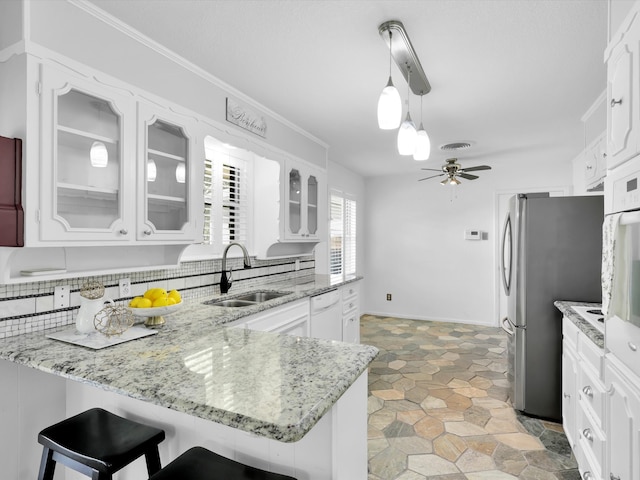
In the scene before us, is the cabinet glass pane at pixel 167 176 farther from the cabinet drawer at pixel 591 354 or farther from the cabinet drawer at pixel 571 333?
the cabinet drawer at pixel 571 333

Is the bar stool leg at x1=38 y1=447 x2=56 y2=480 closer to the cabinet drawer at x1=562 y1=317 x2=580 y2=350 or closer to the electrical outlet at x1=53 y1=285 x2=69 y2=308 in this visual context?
the electrical outlet at x1=53 y1=285 x2=69 y2=308

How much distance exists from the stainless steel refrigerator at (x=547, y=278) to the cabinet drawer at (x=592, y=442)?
2.48 feet

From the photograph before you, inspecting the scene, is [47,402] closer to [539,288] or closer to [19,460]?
[19,460]

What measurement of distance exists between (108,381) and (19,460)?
40.0 inches

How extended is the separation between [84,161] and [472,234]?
521 cm

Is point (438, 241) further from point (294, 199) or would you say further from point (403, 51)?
point (403, 51)

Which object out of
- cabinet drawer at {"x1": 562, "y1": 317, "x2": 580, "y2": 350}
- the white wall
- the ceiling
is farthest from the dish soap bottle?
Answer: the white wall

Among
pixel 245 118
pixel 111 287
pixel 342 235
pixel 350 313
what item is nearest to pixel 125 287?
pixel 111 287

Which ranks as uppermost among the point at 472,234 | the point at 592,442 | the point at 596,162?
the point at 596,162

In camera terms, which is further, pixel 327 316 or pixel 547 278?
pixel 327 316

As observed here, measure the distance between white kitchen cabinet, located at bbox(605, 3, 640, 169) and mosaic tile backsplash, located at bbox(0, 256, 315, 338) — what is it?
7.78 ft

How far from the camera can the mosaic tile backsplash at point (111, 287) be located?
1.58 meters

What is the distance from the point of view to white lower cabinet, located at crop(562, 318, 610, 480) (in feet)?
5.39

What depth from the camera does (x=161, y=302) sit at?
1755 millimetres
